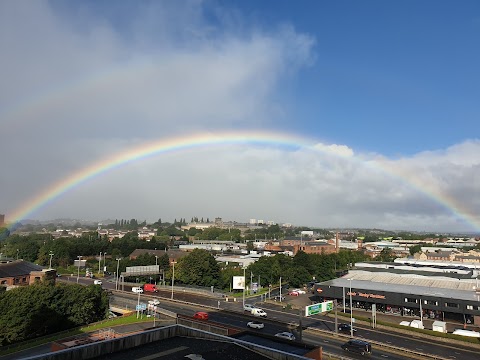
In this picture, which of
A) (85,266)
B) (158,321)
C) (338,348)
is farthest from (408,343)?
(85,266)

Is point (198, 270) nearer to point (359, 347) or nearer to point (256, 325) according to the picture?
point (256, 325)

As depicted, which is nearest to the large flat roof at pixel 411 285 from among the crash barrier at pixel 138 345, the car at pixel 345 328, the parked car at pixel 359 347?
the car at pixel 345 328

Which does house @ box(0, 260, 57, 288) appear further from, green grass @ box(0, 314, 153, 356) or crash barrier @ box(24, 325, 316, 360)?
crash barrier @ box(24, 325, 316, 360)

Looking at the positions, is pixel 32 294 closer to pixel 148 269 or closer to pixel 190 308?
pixel 190 308

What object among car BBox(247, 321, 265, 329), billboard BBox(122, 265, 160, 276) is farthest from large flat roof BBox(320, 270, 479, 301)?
billboard BBox(122, 265, 160, 276)

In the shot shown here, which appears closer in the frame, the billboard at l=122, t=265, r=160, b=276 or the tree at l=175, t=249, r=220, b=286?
the tree at l=175, t=249, r=220, b=286

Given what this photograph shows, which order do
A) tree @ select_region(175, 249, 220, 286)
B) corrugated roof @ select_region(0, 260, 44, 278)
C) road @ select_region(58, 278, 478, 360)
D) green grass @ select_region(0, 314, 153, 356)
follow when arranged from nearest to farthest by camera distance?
road @ select_region(58, 278, 478, 360), green grass @ select_region(0, 314, 153, 356), corrugated roof @ select_region(0, 260, 44, 278), tree @ select_region(175, 249, 220, 286)
